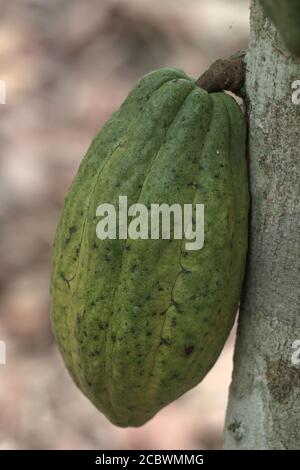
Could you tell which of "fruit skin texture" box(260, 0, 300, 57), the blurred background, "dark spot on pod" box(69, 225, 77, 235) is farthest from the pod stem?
the blurred background

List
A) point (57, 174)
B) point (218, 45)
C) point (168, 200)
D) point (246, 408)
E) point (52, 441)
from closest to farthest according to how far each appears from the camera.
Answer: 1. point (168, 200)
2. point (246, 408)
3. point (52, 441)
4. point (57, 174)
5. point (218, 45)

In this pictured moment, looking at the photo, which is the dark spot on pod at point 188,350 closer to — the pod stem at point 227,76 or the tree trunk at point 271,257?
the tree trunk at point 271,257

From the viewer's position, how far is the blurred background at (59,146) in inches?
90.1

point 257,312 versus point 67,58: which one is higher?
point 67,58

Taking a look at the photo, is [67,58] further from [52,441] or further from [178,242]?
[178,242]

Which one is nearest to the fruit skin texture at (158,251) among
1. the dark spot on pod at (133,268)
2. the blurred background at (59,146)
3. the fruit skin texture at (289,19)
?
the dark spot on pod at (133,268)

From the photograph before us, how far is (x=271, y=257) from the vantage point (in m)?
1.02

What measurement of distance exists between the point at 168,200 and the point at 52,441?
1.45 metres

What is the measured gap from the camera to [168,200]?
972 millimetres

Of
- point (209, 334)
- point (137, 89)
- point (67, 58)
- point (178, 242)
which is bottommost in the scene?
point (209, 334)

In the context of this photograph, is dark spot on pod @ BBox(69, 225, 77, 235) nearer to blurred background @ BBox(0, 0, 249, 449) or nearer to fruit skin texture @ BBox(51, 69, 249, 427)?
fruit skin texture @ BBox(51, 69, 249, 427)

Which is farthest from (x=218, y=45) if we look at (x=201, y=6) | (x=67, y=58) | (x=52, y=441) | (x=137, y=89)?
(x=137, y=89)

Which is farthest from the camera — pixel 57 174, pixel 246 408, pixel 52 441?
pixel 57 174

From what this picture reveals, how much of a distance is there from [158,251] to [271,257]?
14 centimetres
